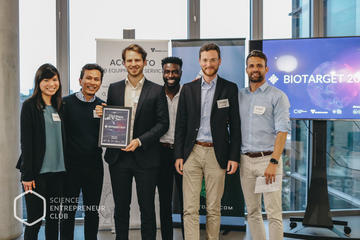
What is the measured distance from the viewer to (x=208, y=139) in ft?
7.97

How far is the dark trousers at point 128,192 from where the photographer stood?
7.91ft

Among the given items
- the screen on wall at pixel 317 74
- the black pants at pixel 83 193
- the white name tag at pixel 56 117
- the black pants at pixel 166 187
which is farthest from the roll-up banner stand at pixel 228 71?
the white name tag at pixel 56 117

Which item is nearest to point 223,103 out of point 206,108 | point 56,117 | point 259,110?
point 206,108

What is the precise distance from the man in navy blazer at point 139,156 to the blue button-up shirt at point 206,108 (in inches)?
12.4

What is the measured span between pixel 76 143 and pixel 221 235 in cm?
192

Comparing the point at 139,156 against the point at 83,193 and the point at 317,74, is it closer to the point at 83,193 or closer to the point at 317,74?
the point at 83,193

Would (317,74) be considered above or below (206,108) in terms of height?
above

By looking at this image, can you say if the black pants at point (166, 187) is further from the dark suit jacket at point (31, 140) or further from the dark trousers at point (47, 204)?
the dark suit jacket at point (31, 140)

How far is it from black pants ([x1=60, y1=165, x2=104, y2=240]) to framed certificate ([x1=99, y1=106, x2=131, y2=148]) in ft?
0.95

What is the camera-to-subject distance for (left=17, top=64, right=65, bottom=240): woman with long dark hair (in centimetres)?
221

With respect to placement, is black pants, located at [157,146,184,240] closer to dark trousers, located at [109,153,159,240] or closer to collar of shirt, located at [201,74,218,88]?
dark trousers, located at [109,153,159,240]

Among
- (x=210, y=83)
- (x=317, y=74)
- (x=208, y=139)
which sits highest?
(x=317, y=74)

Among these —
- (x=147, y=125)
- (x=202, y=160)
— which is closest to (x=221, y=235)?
(x=202, y=160)

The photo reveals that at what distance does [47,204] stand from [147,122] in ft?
3.22
